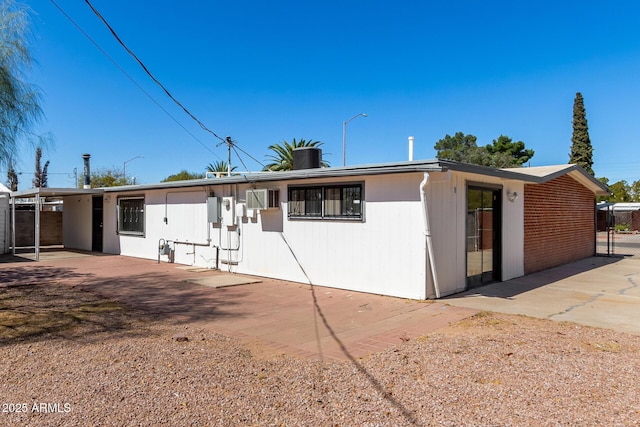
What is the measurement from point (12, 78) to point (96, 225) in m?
11.7

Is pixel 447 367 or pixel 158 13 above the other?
pixel 158 13

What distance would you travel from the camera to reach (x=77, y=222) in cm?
1875

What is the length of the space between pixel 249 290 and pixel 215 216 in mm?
3367

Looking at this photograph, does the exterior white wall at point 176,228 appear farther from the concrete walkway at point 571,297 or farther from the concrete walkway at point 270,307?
the concrete walkway at point 571,297

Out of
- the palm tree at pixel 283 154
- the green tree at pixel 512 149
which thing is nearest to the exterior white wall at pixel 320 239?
the palm tree at pixel 283 154

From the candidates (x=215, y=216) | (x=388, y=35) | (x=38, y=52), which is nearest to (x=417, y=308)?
(x=215, y=216)

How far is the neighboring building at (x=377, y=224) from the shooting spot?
26.4ft

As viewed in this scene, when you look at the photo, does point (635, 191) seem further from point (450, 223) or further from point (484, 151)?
point (450, 223)

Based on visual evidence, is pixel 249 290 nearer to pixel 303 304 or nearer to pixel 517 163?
pixel 303 304

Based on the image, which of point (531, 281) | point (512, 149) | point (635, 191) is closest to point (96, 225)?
point (531, 281)

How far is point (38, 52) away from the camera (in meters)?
7.69

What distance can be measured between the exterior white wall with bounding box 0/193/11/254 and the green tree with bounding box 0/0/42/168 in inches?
443

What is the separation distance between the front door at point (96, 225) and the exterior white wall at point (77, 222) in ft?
0.65

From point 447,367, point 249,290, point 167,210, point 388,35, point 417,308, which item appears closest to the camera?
point 447,367
